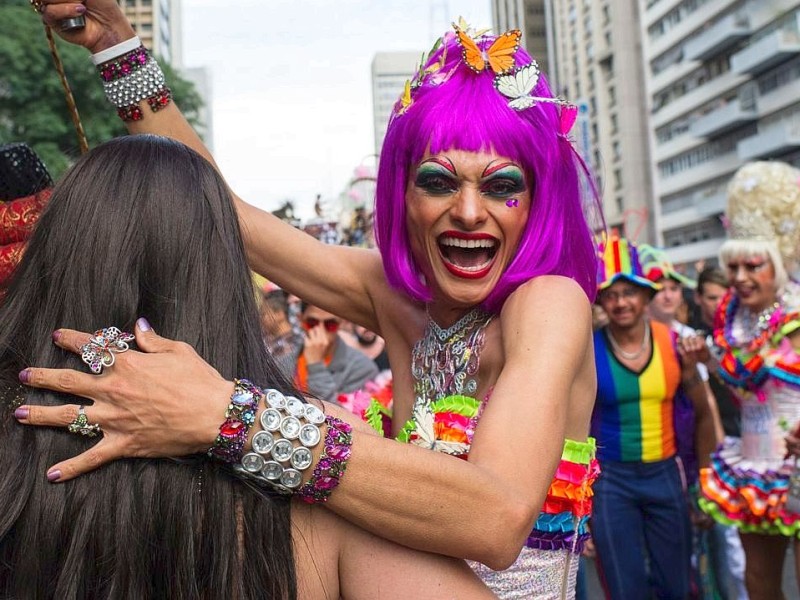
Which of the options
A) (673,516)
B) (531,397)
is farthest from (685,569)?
(531,397)

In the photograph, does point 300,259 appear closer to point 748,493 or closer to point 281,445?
point 281,445

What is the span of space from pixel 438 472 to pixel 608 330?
13.3 ft

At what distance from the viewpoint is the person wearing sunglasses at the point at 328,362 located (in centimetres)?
541

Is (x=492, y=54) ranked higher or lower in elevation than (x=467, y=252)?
higher

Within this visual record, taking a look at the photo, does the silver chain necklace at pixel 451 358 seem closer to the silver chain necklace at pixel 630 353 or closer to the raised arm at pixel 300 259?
the raised arm at pixel 300 259

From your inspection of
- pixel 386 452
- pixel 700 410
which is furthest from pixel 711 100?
pixel 386 452

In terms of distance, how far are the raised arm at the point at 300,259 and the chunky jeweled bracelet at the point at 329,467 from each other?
3.69 feet

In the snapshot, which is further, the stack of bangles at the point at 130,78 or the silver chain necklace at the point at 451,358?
the stack of bangles at the point at 130,78

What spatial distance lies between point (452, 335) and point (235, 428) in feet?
3.21

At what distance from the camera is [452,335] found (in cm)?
219

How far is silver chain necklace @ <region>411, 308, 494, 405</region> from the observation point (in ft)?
6.93

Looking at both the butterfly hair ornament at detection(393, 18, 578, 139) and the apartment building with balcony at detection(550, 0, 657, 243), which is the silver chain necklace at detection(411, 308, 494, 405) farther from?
the apartment building with balcony at detection(550, 0, 657, 243)

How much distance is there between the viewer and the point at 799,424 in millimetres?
4270

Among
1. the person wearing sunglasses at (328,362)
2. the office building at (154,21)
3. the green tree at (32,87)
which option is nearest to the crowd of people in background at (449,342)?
the person wearing sunglasses at (328,362)
